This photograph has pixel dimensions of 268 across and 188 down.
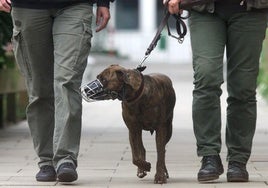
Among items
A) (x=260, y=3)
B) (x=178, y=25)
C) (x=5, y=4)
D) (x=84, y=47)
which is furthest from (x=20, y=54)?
(x=260, y=3)

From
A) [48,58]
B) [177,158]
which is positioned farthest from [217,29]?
[177,158]

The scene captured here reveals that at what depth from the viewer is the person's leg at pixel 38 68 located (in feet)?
21.2

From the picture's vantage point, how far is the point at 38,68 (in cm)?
659

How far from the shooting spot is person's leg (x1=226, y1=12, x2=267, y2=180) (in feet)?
21.1

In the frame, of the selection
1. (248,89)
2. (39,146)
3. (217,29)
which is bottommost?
(39,146)

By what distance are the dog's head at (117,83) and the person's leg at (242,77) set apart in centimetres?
73

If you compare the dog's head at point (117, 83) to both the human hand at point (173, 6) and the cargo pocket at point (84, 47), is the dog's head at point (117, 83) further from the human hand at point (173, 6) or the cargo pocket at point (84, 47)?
the human hand at point (173, 6)

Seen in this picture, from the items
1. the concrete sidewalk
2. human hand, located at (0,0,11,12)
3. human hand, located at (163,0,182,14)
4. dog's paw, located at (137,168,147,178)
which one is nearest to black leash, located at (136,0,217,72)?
human hand, located at (163,0,182,14)

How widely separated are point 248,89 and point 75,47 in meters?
1.27

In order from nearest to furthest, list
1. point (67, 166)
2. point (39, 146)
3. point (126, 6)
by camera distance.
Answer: point (67, 166) < point (39, 146) < point (126, 6)

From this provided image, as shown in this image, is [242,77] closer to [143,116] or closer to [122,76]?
[143,116]

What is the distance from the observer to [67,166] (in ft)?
20.5

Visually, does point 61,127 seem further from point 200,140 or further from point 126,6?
point 126,6

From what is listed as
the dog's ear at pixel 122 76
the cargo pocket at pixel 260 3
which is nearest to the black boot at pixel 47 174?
the dog's ear at pixel 122 76
